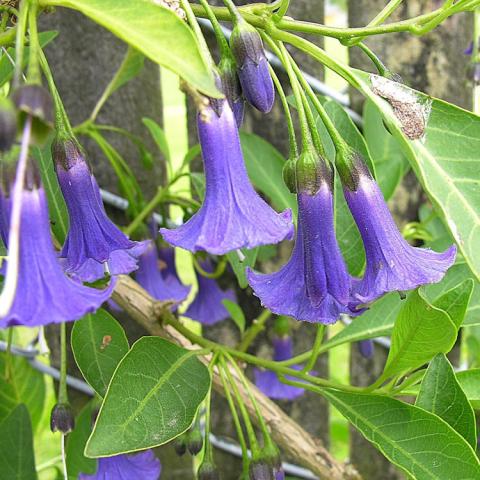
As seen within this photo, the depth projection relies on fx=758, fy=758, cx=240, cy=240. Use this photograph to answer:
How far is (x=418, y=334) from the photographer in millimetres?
953

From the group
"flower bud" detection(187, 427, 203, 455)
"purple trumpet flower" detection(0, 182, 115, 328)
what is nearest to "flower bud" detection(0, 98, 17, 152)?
"purple trumpet flower" detection(0, 182, 115, 328)

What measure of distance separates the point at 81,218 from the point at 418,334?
1.45 ft

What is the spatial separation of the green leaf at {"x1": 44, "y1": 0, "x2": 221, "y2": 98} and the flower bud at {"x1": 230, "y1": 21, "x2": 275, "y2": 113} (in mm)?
171

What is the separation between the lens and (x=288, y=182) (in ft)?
2.87

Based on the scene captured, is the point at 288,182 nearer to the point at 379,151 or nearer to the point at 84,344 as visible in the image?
the point at 84,344

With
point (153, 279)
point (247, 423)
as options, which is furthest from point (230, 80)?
point (153, 279)

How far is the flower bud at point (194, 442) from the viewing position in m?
1.20

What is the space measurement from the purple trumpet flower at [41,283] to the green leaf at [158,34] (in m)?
0.17

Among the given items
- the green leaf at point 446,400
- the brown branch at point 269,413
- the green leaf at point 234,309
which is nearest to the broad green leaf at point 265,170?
the green leaf at point 234,309

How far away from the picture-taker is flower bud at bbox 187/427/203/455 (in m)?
1.20

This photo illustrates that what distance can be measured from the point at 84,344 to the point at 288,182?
0.41 metres

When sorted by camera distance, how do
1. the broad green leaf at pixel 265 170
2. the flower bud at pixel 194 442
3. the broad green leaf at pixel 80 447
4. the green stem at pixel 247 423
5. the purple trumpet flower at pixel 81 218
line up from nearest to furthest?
the purple trumpet flower at pixel 81 218 < the green stem at pixel 247 423 < the flower bud at pixel 194 442 < the broad green leaf at pixel 80 447 < the broad green leaf at pixel 265 170

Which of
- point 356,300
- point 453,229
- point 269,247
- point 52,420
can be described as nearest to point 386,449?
point 356,300

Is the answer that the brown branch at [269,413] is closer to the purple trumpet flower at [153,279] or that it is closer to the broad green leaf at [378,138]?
the purple trumpet flower at [153,279]
